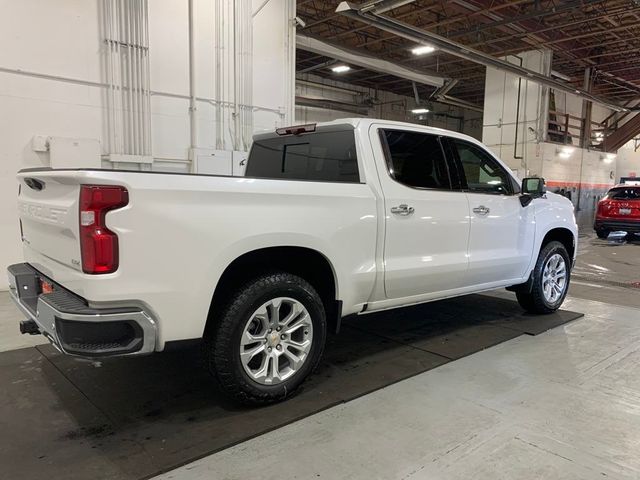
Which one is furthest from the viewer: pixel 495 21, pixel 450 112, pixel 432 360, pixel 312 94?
pixel 450 112

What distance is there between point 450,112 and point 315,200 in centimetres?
2246

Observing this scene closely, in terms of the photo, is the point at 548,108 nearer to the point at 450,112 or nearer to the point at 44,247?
the point at 450,112

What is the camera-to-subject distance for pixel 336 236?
2.89m

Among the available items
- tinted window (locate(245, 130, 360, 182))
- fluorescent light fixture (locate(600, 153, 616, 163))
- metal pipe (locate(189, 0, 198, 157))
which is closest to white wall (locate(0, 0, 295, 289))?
metal pipe (locate(189, 0, 198, 157))

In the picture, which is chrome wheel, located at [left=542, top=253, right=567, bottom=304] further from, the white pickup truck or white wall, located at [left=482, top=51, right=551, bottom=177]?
white wall, located at [left=482, top=51, right=551, bottom=177]

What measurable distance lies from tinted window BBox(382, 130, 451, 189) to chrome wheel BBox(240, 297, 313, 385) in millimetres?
1202

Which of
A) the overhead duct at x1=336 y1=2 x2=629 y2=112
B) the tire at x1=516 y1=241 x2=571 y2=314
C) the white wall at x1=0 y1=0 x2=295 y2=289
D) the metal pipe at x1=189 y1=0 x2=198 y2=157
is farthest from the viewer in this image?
the overhead duct at x1=336 y1=2 x2=629 y2=112

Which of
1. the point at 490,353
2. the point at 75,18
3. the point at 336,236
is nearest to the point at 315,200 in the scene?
the point at 336,236

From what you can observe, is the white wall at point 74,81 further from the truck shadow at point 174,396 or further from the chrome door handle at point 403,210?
the chrome door handle at point 403,210

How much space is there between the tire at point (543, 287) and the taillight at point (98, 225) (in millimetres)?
3890

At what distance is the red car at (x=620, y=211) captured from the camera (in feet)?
37.7

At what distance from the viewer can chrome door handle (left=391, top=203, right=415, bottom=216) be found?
319 centimetres

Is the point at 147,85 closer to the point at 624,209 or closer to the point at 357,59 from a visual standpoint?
the point at 357,59

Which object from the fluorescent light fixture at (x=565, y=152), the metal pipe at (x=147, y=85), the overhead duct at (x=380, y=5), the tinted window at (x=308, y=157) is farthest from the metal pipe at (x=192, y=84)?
the fluorescent light fixture at (x=565, y=152)
